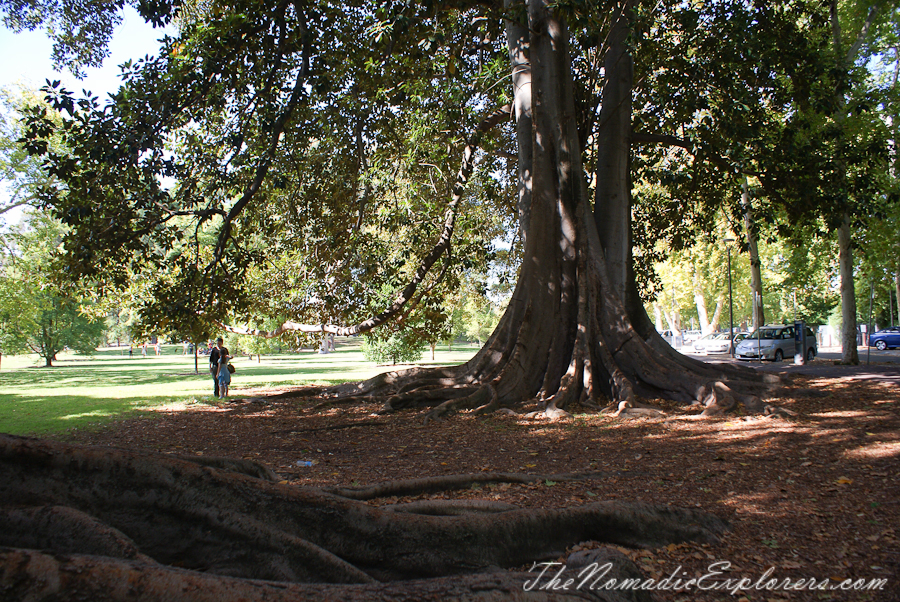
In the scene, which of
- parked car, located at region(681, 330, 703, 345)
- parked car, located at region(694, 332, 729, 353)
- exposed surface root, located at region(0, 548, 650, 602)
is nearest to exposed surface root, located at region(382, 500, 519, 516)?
exposed surface root, located at region(0, 548, 650, 602)

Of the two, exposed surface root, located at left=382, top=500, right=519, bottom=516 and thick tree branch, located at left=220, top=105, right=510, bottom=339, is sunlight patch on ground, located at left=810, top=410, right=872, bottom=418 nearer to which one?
exposed surface root, located at left=382, top=500, right=519, bottom=516

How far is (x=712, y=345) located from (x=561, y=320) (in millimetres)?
31237

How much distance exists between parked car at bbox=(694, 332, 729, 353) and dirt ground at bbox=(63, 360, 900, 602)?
89.2ft

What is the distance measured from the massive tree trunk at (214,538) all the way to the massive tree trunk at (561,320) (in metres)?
6.87

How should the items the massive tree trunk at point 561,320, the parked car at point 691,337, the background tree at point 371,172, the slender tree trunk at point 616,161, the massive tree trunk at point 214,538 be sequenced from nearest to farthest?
the massive tree trunk at point 214,538
the background tree at point 371,172
the massive tree trunk at point 561,320
the slender tree trunk at point 616,161
the parked car at point 691,337

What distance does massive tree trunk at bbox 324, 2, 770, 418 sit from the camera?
10375mm

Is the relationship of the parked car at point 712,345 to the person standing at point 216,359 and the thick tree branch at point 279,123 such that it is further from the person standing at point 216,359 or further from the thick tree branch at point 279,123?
the thick tree branch at point 279,123

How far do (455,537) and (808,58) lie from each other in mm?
13145

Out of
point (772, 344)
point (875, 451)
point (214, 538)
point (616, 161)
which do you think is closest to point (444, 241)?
point (616, 161)

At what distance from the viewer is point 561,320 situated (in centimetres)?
1122

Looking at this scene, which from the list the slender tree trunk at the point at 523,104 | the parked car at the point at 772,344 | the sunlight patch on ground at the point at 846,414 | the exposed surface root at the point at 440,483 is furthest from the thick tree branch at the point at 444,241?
the parked car at the point at 772,344

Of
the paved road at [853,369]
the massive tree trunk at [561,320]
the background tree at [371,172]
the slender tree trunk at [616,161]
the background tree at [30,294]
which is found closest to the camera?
the background tree at [371,172]

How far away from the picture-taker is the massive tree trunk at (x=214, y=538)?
1821mm

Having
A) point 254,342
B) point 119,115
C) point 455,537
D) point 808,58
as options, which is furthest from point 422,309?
point 254,342
